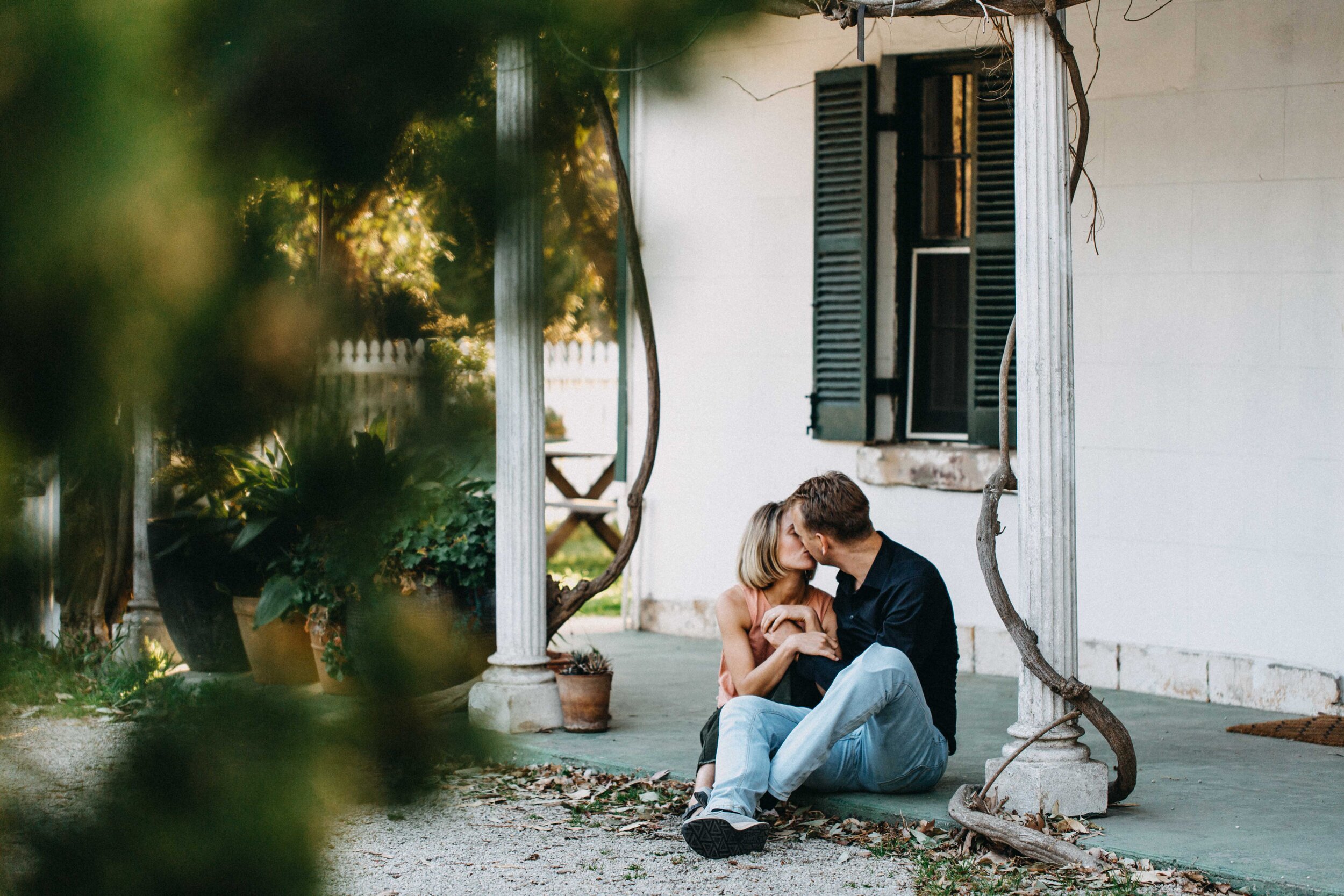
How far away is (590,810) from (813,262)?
3.25 m

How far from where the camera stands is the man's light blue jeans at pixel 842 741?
3.95 metres

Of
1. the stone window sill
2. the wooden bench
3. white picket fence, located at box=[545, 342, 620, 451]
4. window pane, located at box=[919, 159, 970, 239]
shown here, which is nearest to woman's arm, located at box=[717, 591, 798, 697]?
white picket fence, located at box=[545, 342, 620, 451]

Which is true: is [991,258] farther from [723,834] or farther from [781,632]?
[723,834]

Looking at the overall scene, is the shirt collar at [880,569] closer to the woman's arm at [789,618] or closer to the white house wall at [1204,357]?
the woman's arm at [789,618]

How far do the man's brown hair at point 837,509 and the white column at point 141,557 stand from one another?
9.59 ft

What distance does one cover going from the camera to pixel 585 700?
5.23m

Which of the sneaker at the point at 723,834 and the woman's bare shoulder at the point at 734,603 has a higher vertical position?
the woman's bare shoulder at the point at 734,603

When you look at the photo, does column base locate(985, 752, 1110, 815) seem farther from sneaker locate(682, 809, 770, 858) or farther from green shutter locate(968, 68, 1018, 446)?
green shutter locate(968, 68, 1018, 446)

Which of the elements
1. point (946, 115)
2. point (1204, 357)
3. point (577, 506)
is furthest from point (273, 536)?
point (577, 506)

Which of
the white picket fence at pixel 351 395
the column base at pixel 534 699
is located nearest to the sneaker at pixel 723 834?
the column base at pixel 534 699

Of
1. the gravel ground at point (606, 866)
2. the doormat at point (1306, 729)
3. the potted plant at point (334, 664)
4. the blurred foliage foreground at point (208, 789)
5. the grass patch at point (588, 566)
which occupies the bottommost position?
the grass patch at point (588, 566)

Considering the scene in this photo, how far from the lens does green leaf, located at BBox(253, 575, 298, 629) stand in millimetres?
1132

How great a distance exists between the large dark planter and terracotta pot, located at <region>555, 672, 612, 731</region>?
3843 mm

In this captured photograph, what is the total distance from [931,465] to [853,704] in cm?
264
